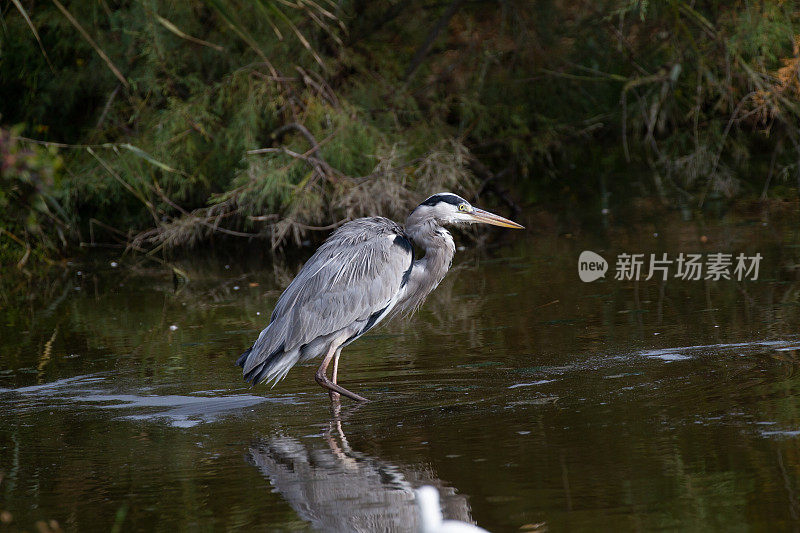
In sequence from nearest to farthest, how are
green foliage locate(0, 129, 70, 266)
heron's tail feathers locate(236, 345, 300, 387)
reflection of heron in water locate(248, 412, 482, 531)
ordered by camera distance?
1. green foliage locate(0, 129, 70, 266)
2. reflection of heron in water locate(248, 412, 482, 531)
3. heron's tail feathers locate(236, 345, 300, 387)

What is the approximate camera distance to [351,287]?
685 centimetres

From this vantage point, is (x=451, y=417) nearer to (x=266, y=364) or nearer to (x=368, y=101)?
(x=266, y=364)

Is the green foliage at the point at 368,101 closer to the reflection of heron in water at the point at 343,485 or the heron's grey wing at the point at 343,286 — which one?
the heron's grey wing at the point at 343,286

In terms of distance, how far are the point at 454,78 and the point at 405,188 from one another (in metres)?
3.92

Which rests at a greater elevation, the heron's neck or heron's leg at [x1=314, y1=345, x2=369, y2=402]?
the heron's neck

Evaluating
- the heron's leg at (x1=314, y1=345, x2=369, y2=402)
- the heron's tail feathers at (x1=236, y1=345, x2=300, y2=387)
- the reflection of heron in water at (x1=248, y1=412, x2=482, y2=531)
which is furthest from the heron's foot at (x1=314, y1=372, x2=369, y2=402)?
the reflection of heron in water at (x1=248, y1=412, x2=482, y2=531)

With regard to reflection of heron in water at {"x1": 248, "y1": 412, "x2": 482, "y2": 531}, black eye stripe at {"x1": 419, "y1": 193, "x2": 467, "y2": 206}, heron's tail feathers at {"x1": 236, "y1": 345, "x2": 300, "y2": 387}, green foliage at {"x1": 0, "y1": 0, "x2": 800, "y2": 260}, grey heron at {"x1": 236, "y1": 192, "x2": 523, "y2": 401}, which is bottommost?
reflection of heron in water at {"x1": 248, "y1": 412, "x2": 482, "y2": 531}

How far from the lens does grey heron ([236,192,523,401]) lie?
6621 mm

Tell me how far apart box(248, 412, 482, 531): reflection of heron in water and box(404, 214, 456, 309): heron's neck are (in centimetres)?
176

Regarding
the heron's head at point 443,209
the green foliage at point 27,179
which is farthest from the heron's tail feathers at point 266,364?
the green foliage at point 27,179

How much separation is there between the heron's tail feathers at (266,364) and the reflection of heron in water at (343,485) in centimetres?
86

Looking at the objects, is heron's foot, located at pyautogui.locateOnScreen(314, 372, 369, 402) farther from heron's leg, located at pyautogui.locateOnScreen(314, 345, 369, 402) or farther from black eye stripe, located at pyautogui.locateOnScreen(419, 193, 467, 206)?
black eye stripe, located at pyautogui.locateOnScreen(419, 193, 467, 206)

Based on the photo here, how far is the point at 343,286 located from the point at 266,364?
2.47ft

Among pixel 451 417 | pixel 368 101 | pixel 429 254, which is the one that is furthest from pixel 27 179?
pixel 368 101
